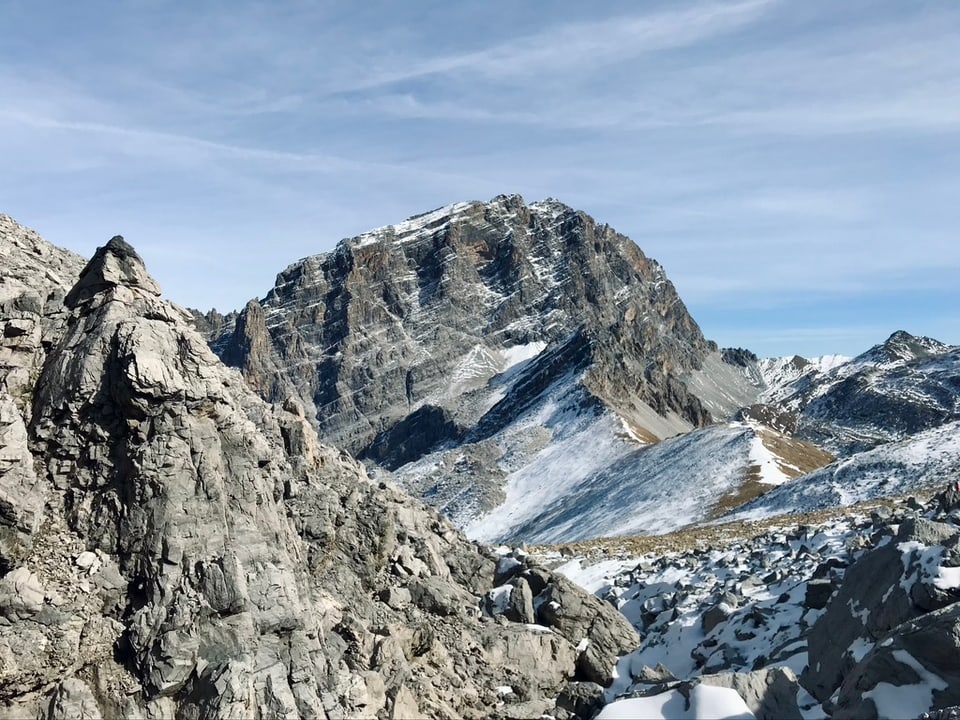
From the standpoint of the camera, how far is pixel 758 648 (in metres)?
28.0

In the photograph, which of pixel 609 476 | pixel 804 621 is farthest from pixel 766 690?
pixel 609 476

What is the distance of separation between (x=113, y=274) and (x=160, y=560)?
26.1ft

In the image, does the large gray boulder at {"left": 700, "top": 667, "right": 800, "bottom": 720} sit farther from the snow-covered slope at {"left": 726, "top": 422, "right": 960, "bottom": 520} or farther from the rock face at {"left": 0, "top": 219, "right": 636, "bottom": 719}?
the snow-covered slope at {"left": 726, "top": 422, "right": 960, "bottom": 520}

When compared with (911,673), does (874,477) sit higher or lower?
higher

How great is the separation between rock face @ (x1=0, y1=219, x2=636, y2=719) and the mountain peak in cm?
6

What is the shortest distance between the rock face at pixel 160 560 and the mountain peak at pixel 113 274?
6 cm

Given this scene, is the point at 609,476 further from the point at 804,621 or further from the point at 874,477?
the point at 804,621

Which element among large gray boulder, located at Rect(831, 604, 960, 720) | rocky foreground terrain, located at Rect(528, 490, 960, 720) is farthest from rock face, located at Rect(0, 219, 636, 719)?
large gray boulder, located at Rect(831, 604, 960, 720)

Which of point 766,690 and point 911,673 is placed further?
point 766,690

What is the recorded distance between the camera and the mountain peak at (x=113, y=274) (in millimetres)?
25062

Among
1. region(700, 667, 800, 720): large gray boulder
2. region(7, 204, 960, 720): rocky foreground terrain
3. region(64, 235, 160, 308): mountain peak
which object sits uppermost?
region(64, 235, 160, 308): mountain peak

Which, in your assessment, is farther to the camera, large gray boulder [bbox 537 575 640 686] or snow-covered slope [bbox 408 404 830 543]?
snow-covered slope [bbox 408 404 830 543]

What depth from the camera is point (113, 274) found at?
987 inches

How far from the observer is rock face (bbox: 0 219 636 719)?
67.9 ft
